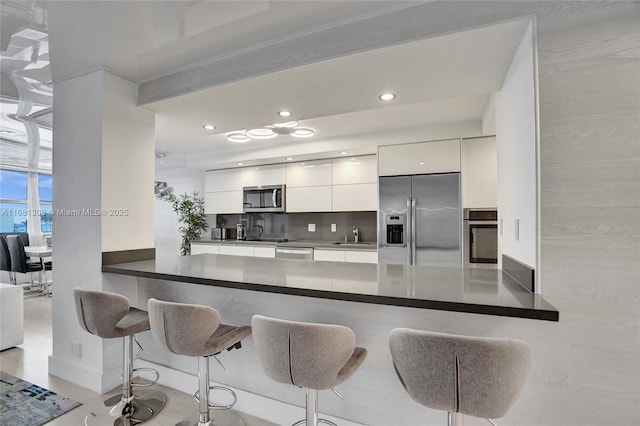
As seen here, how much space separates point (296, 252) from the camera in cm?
468

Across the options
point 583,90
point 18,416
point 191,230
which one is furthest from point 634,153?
point 191,230

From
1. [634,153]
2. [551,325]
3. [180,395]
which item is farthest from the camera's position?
[180,395]

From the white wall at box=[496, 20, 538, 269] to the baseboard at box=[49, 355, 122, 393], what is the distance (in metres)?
2.90

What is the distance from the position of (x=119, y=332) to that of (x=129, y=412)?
0.62 meters

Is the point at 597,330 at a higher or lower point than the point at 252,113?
lower

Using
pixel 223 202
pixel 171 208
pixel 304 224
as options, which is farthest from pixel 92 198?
pixel 171 208

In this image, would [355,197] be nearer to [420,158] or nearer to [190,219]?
[420,158]

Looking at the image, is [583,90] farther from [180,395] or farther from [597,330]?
[180,395]

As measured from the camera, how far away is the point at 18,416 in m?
2.05

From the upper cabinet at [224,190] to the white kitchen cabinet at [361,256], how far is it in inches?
90.3

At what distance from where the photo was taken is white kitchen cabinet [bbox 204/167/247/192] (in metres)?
5.56

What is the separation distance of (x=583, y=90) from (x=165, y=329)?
2.21m

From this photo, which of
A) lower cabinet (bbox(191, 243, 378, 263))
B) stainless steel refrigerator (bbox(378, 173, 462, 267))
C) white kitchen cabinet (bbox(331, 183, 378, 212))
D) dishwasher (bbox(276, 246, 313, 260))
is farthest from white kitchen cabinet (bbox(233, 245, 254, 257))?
stainless steel refrigerator (bbox(378, 173, 462, 267))

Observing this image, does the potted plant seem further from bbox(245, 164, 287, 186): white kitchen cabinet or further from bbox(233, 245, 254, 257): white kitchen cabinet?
bbox(245, 164, 287, 186): white kitchen cabinet
